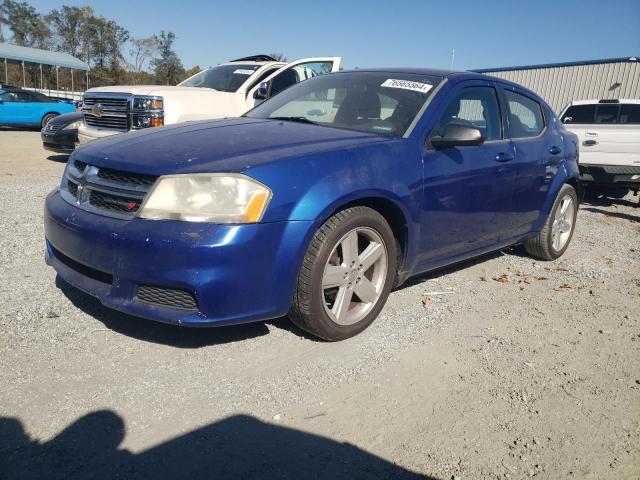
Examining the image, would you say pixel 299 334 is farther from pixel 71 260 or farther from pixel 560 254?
pixel 560 254

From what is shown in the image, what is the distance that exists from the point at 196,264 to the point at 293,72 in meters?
6.33

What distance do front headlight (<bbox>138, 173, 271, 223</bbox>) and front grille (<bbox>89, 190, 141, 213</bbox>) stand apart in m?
0.10

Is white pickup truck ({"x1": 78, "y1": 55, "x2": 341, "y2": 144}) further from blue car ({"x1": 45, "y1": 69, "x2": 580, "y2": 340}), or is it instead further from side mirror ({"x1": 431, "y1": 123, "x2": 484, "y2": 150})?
side mirror ({"x1": 431, "y1": 123, "x2": 484, "y2": 150})

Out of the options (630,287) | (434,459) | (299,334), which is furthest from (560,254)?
(434,459)

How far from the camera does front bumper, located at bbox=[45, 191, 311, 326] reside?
2.45 m

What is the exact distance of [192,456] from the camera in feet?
6.68

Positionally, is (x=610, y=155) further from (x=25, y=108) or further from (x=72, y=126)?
(x=25, y=108)

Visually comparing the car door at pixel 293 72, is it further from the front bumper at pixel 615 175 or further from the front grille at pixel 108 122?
the front bumper at pixel 615 175

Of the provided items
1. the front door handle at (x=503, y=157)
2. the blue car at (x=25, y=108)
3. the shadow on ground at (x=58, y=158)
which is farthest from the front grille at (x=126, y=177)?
the blue car at (x=25, y=108)

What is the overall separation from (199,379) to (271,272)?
0.64m

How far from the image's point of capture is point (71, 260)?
9.71 feet

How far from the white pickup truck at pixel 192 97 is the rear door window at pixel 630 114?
17.5ft

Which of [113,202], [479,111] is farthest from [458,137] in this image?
[113,202]

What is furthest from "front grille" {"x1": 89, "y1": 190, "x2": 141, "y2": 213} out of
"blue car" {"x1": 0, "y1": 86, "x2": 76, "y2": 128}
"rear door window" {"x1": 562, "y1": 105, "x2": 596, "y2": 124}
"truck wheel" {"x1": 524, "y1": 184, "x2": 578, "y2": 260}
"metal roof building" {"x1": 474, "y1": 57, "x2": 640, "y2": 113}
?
"metal roof building" {"x1": 474, "y1": 57, "x2": 640, "y2": 113}
